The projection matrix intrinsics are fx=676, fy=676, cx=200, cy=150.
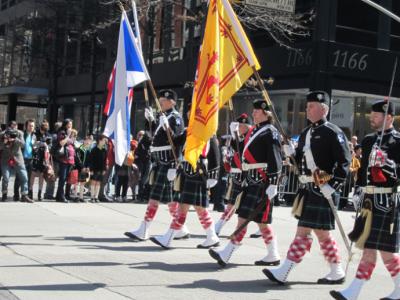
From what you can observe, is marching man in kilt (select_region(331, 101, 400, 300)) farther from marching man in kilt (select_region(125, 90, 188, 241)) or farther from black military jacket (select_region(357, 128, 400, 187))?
marching man in kilt (select_region(125, 90, 188, 241))

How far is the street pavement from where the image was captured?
6.56 metres

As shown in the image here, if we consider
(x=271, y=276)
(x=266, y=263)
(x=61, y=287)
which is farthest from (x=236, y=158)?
(x=61, y=287)

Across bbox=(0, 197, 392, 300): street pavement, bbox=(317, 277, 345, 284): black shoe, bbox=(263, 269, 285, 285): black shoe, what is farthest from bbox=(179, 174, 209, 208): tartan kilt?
bbox=(317, 277, 345, 284): black shoe

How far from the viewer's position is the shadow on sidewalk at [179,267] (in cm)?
773

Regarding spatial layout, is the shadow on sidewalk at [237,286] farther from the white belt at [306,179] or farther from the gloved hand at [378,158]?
the gloved hand at [378,158]

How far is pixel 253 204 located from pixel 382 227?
1900mm

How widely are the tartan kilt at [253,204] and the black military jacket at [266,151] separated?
0.10 m

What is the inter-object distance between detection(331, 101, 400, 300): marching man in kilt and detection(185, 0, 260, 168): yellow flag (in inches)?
73.6

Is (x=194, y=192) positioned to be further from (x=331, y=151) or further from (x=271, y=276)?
(x=331, y=151)

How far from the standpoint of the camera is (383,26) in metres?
25.1

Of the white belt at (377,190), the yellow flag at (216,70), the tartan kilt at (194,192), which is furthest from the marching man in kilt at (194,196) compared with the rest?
the white belt at (377,190)

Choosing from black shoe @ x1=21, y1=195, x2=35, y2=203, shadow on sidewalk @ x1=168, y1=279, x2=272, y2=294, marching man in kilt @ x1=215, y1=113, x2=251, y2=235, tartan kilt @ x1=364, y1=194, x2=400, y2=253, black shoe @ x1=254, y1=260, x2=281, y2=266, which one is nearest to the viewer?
tartan kilt @ x1=364, y1=194, x2=400, y2=253

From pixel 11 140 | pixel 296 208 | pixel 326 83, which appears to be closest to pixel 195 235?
pixel 296 208

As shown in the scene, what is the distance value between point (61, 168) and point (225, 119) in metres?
13.3
